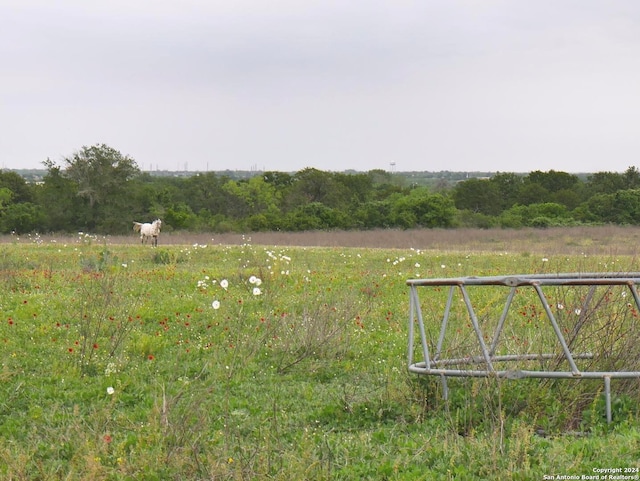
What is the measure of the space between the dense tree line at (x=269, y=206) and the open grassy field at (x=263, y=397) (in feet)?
115

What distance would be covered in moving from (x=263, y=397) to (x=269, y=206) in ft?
174

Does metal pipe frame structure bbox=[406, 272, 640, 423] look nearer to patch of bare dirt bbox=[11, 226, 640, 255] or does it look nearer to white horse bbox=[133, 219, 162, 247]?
white horse bbox=[133, 219, 162, 247]

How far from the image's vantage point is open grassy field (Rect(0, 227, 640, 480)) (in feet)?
18.5

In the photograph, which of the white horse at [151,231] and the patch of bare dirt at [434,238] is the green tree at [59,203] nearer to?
the patch of bare dirt at [434,238]

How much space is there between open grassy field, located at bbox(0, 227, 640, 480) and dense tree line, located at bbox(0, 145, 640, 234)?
115ft

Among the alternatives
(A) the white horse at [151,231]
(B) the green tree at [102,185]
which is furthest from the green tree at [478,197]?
(A) the white horse at [151,231]

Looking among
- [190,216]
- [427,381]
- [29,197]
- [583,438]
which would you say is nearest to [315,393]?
[427,381]

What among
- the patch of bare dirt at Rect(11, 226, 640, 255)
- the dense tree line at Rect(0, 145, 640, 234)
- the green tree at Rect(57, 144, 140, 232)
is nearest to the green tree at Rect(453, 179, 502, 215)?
the dense tree line at Rect(0, 145, 640, 234)

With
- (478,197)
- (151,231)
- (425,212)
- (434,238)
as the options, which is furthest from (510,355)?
(478,197)

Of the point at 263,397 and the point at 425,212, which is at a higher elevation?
the point at 425,212

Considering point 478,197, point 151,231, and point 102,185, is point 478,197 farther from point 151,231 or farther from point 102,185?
point 151,231

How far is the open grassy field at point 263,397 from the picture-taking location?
565cm

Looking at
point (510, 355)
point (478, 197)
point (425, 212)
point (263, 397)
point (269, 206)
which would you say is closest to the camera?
point (510, 355)

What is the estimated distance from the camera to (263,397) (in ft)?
26.8
